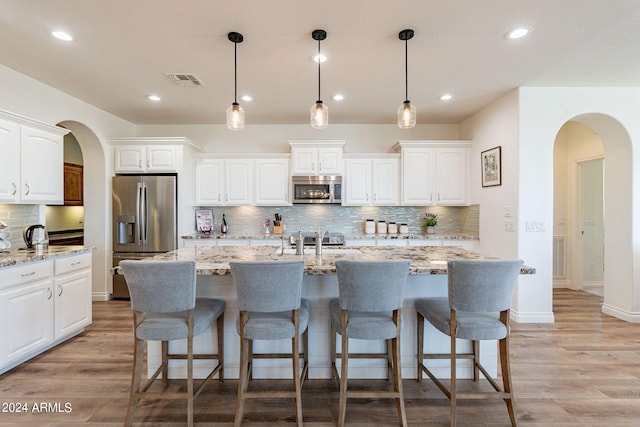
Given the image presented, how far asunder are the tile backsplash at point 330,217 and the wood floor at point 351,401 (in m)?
2.47

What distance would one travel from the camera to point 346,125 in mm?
5273

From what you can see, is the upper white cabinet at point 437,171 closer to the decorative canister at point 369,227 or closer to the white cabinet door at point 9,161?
the decorative canister at point 369,227

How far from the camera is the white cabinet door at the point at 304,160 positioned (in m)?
4.82

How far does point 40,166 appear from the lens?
3.12m

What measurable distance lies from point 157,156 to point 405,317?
13.2 ft

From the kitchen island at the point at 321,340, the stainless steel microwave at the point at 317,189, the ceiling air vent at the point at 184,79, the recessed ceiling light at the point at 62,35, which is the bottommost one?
the kitchen island at the point at 321,340

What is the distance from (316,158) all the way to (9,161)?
344cm

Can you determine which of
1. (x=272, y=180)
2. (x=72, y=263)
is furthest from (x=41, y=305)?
(x=272, y=180)

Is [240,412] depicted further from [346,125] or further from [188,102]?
[346,125]

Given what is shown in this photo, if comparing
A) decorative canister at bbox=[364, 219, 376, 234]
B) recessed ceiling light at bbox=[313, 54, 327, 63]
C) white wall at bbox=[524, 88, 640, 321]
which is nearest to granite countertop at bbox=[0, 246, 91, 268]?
recessed ceiling light at bbox=[313, 54, 327, 63]

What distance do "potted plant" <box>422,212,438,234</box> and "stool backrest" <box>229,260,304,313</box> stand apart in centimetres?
372

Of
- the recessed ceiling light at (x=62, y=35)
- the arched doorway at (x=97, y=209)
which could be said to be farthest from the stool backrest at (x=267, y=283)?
the arched doorway at (x=97, y=209)

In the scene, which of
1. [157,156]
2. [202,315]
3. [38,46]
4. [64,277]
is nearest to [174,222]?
[157,156]

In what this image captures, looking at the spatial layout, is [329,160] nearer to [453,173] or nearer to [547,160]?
[453,173]
